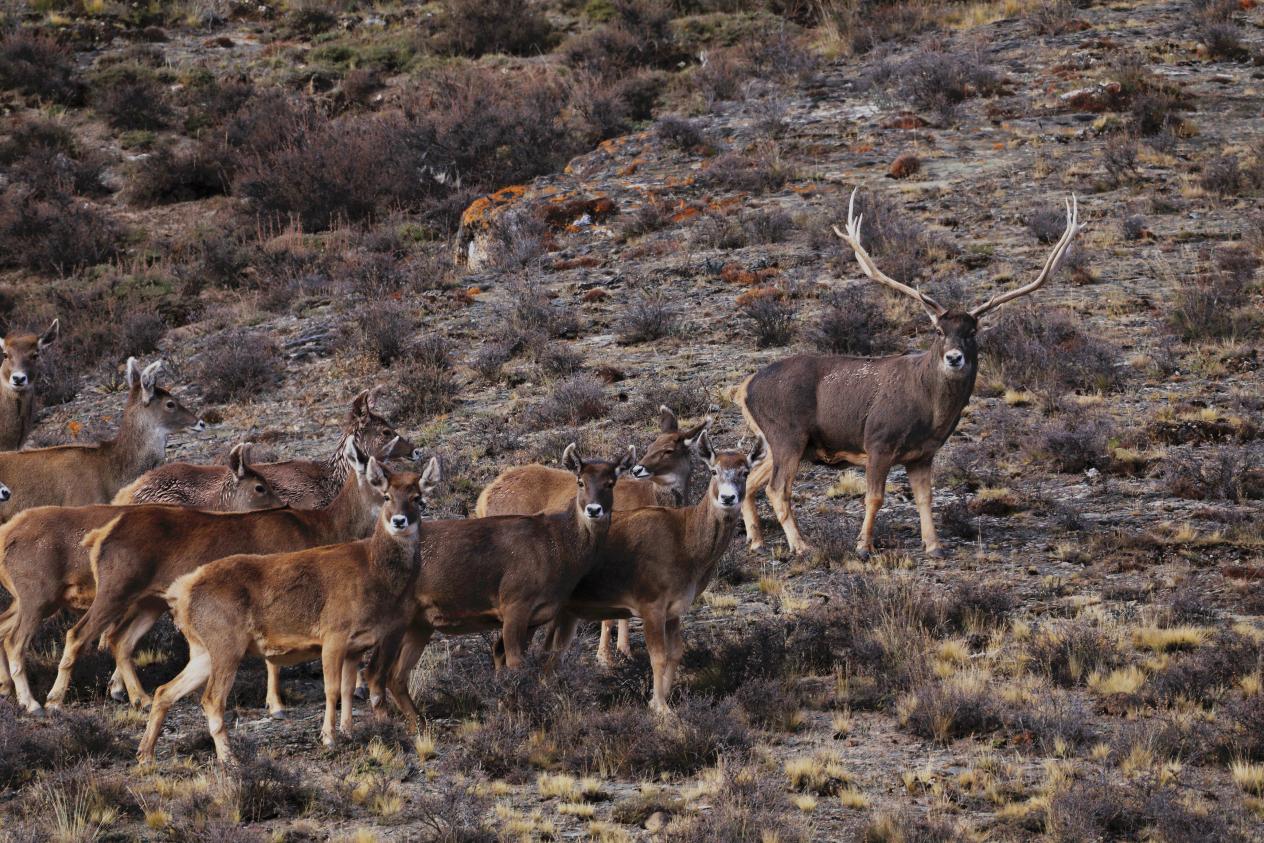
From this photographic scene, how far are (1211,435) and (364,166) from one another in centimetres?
2141

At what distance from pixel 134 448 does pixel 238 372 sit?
285 inches

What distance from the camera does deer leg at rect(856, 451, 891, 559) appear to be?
14.6 metres

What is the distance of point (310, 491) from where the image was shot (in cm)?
1425

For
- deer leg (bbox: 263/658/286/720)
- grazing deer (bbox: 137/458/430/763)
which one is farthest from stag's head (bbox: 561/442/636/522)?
deer leg (bbox: 263/658/286/720)

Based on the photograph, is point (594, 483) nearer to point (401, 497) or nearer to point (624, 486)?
point (401, 497)

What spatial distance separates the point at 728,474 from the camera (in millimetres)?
11648

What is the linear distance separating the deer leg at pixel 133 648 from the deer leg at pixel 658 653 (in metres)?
4.02

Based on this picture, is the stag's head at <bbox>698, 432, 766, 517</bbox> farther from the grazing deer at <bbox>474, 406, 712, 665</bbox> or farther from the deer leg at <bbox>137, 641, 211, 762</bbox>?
the deer leg at <bbox>137, 641, 211, 762</bbox>

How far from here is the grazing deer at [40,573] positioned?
1156 centimetres

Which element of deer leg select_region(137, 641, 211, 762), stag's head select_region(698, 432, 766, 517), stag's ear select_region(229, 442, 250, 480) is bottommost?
deer leg select_region(137, 641, 211, 762)

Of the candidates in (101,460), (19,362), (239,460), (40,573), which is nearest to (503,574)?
(239,460)

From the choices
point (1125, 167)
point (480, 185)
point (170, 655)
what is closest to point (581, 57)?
point (480, 185)

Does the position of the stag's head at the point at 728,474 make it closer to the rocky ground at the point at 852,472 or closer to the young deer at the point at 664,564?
the young deer at the point at 664,564

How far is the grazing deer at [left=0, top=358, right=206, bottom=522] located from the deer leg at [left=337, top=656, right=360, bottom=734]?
4637 mm
